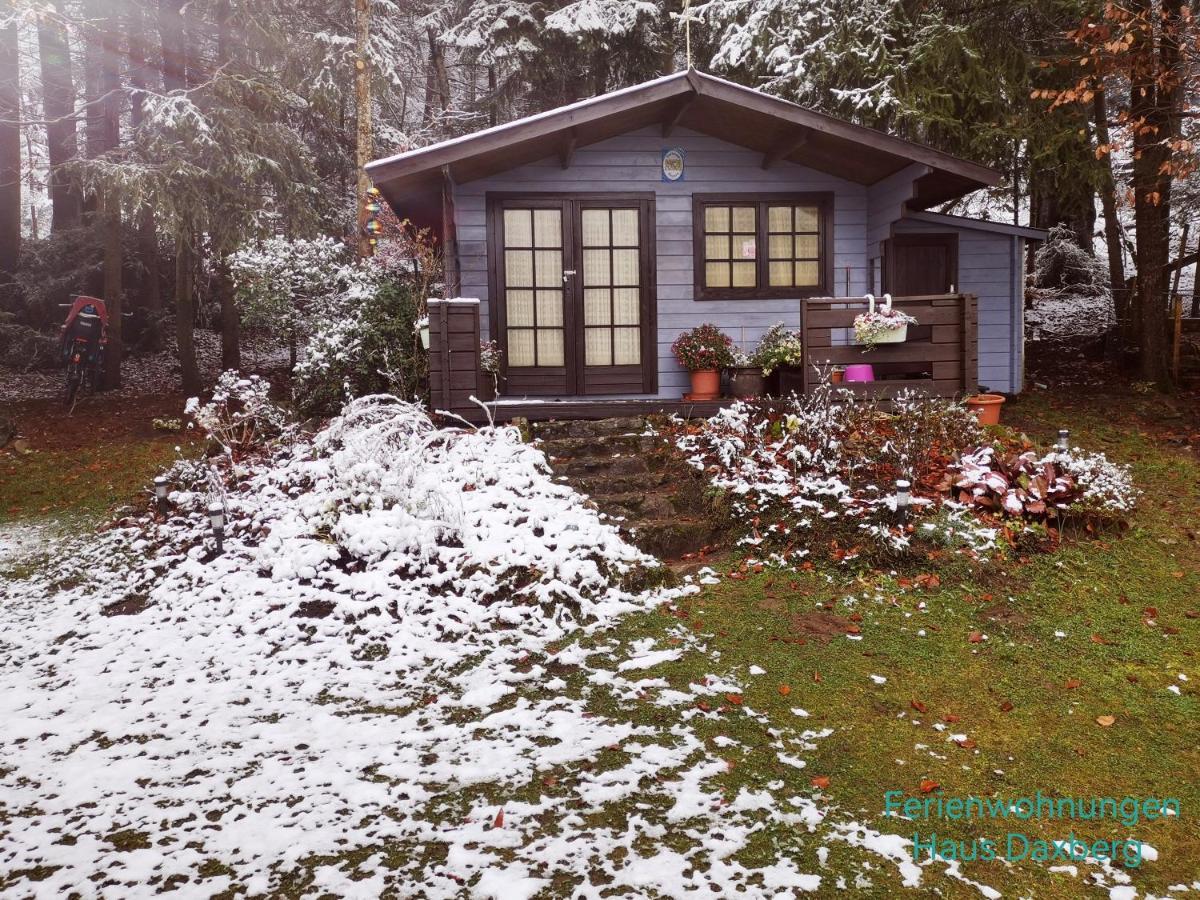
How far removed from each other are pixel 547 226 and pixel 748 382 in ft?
10.1

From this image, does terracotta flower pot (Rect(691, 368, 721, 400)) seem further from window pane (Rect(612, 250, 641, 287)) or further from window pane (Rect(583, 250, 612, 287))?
window pane (Rect(583, 250, 612, 287))

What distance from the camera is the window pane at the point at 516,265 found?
9.69 m

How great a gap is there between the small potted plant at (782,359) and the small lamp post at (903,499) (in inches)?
125

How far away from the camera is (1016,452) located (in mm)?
7152

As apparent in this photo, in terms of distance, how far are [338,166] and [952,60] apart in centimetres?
1187

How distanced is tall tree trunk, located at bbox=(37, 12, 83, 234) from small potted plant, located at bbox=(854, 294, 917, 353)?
14681mm

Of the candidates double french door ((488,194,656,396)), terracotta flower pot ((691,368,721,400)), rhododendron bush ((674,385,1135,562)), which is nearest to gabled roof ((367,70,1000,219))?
double french door ((488,194,656,396))

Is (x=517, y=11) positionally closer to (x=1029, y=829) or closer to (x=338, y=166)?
(x=338, y=166)

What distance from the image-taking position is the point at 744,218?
9.95 m

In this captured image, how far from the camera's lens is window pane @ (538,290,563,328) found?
9781 mm

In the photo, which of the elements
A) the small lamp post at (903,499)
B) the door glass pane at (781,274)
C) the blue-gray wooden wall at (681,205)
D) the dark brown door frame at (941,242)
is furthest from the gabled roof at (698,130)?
the small lamp post at (903,499)

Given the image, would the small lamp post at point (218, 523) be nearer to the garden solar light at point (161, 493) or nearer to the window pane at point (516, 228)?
the garden solar light at point (161, 493)

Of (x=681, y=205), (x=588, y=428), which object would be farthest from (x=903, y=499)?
(x=681, y=205)

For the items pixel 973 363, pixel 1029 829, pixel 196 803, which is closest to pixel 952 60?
pixel 973 363
